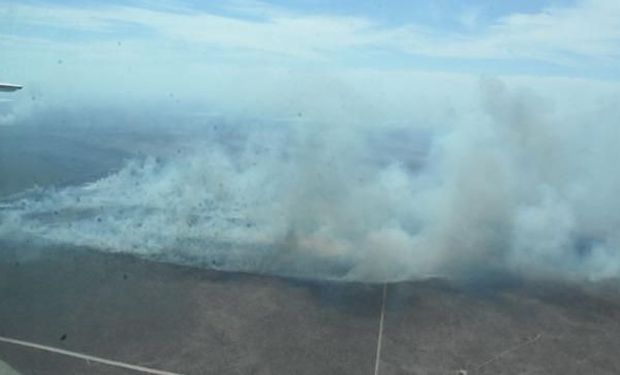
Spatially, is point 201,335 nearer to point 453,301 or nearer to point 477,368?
point 477,368

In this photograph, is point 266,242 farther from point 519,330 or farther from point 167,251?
point 519,330

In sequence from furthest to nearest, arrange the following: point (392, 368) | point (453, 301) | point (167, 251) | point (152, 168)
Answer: point (152, 168)
point (167, 251)
point (453, 301)
point (392, 368)

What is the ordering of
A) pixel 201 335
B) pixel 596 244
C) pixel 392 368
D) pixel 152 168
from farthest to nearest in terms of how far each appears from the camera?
pixel 152 168 → pixel 596 244 → pixel 201 335 → pixel 392 368

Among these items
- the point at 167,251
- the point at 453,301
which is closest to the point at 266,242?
the point at 167,251

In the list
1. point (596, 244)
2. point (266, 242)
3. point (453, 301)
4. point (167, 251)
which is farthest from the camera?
point (596, 244)

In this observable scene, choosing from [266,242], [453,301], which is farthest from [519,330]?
[266,242]

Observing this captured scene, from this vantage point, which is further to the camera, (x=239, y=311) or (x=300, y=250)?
(x=300, y=250)

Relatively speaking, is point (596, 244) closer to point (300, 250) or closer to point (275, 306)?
point (300, 250)

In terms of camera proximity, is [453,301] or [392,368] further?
[453,301]

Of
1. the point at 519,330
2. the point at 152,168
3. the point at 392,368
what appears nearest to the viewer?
the point at 392,368
